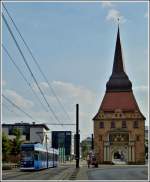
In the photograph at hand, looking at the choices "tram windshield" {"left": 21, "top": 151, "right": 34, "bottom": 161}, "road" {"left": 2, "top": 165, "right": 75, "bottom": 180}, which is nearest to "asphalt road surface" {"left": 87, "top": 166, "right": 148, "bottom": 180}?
"road" {"left": 2, "top": 165, "right": 75, "bottom": 180}

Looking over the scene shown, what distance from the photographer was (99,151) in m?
130

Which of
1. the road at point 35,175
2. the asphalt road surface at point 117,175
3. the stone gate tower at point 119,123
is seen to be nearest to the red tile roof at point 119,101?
the stone gate tower at point 119,123

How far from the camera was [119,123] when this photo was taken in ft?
440

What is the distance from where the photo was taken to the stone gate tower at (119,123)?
12925 centimetres

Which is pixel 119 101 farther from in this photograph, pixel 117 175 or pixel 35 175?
pixel 35 175

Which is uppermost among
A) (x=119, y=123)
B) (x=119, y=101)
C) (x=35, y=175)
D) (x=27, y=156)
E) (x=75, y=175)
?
(x=119, y=101)

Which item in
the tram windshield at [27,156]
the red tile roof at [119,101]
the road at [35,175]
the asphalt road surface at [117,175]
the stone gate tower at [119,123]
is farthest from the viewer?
the red tile roof at [119,101]

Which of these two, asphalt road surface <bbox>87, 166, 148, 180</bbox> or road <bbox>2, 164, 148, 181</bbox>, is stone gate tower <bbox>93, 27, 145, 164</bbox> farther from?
road <bbox>2, 164, 148, 181</bbox>

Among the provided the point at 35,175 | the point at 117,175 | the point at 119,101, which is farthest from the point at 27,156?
the point at 119,101

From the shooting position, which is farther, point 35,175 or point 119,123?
point 119,123

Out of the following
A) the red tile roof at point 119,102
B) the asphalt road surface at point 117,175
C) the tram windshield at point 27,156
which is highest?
the red tile roof at point 119,102

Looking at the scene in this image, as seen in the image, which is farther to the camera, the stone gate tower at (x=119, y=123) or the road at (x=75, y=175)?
the stone gate tower at (x=119, y=123)

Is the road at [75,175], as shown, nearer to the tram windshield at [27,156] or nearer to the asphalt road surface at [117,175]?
the asphalt road surface at [117,175]

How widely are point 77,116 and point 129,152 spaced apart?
67411 mm
